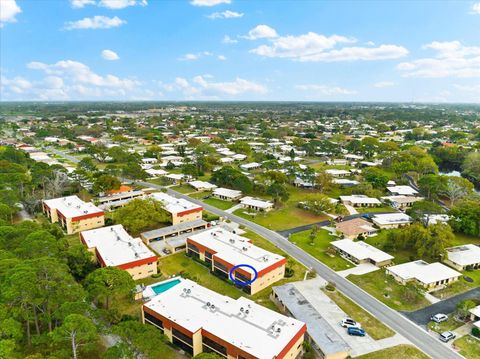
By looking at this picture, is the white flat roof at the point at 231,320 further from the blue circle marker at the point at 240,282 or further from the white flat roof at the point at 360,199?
the white flat roof at the point at 360,199

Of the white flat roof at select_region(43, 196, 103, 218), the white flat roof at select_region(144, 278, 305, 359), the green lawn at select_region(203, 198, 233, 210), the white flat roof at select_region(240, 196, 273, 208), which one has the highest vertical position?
the white flat roof at select_region(43, 196, 103, 218)

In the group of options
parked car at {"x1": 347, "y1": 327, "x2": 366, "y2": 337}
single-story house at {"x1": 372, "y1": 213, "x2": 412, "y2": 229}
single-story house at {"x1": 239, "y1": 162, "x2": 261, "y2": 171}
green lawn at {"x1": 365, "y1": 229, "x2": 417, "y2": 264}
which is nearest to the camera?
parked car at {"x1": 347, "y1": 327, "x2": 366, "y2": 337}

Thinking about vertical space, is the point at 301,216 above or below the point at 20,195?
below

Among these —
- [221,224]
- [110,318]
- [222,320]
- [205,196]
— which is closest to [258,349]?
[222,320]

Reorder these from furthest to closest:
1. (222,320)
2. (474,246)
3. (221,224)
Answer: (221,224), (474,246), (222,320)

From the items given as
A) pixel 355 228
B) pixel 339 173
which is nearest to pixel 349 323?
pixel 355 228

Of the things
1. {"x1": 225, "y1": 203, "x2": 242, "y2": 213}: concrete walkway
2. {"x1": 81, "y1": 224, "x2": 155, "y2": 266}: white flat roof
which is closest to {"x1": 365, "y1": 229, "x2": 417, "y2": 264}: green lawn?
{"x1": 225, "y1": 203, "x2": 242, "y2": 213}: concrete walkway

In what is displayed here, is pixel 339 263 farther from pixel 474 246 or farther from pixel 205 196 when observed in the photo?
pixel 205 196

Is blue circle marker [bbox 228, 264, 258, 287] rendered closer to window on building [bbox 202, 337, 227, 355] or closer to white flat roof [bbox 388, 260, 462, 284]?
window on building [bbox 202, 337, 227, 355]
